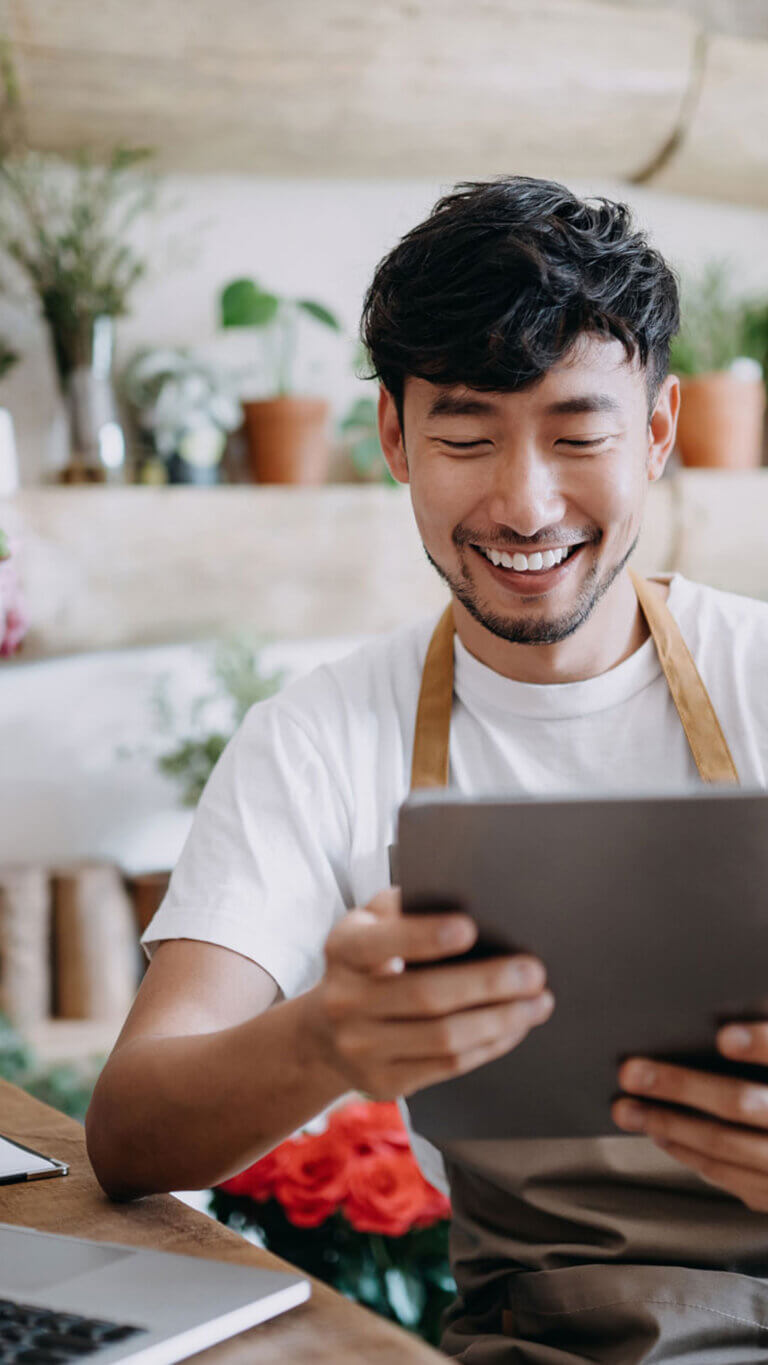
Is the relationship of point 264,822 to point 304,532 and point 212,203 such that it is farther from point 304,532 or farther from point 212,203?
point 212,203

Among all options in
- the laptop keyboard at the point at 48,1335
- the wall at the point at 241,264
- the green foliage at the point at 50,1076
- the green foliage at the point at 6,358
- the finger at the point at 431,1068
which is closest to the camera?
the laptop keyboard at the point at 48,1335

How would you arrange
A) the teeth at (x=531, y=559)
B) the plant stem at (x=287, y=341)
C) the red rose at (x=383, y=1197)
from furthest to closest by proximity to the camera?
the plant stem at (x=287, y=341), the red rose at (x=383, y=1197), the teeth at (x=531, y=559)

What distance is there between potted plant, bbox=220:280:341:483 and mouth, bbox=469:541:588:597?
145 centimetres

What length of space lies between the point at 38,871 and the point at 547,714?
1.50 meters

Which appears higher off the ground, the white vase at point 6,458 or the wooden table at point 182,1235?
the white vase at point 6,458

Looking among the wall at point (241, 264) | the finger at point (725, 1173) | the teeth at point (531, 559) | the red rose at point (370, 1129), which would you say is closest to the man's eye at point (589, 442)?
the teeth at point (531, 559)

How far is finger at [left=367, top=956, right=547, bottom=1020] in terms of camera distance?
754 mm

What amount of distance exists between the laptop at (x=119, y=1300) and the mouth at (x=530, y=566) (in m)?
0.68

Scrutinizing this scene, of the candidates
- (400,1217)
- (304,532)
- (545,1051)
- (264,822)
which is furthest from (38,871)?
(545,1051)

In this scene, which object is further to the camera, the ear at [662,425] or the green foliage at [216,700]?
the green foliage at [216,700]

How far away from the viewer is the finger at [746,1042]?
31.2 inches

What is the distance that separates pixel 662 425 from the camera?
1360 mm

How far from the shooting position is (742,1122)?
0.83 m

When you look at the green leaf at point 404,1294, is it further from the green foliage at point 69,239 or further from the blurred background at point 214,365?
the green foliage at point 69,239
